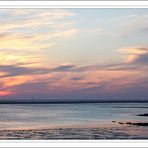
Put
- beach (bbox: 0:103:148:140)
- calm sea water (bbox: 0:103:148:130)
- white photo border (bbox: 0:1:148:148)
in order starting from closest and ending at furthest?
white photo border (bbox: 0:1:148:148) < beach (bbox: 0:103:148:140) < calm sea water (bbox: 0:103:148:130)

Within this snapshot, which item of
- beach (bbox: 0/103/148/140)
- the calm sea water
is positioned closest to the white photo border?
beach (bbox: 0/103/148/140)

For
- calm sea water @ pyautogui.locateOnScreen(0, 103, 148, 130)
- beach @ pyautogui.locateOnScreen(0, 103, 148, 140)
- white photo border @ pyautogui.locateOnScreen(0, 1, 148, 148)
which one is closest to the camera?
white photo border @ pyautogui.locateOnScreen(0, 1, 148, 148)

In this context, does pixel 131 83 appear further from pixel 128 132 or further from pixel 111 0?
pixel 111 0

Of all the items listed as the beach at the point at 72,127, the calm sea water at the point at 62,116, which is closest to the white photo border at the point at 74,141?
the beach at the point at 72,127

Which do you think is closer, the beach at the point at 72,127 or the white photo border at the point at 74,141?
the white photo border at the point at 74,141

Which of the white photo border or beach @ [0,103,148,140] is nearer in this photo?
the white photo border

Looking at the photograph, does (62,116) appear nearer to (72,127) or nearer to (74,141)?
(72,127)

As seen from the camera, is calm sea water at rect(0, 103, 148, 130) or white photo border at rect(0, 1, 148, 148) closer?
white photo border at rect(0, 1, 148, 148)

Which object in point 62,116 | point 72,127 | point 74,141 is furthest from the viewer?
point 62,116

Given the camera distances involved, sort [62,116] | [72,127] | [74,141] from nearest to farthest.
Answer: [74,141], [72,127], [62,116]

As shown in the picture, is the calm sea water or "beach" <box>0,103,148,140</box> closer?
"beach" <box>0,103,148,140</box>

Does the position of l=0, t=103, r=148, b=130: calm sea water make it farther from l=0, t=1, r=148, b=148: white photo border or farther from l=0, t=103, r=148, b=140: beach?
l=0, t=1, r=148, b=148: white photo border

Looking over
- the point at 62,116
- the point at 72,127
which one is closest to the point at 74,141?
the point at 72,127

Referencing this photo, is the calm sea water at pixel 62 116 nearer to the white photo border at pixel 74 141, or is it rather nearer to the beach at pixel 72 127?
the beach at pixel 72 127
